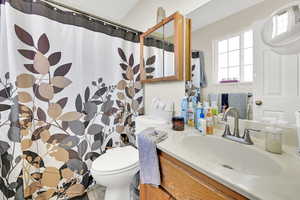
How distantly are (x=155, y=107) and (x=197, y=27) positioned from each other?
2.80 feet

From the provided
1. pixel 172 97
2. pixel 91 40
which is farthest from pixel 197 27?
pixel 91 40

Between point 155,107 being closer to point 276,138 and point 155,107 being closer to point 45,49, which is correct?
point 276,138

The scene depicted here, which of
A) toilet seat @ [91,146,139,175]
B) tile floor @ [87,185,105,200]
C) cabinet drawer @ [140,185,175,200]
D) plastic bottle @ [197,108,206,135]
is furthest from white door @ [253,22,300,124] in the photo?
tile floor @ [87,185,105,200]

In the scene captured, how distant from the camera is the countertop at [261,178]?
0.35 meters

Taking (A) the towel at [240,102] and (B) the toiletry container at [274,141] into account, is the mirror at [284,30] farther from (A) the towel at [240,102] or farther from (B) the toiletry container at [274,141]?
(B) the toiletry container at [274,141]

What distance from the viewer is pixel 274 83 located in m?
0.71

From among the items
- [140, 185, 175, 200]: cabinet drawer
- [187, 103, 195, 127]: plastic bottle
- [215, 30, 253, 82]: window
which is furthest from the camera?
[187, 103, 195, 127]: plastic bottle

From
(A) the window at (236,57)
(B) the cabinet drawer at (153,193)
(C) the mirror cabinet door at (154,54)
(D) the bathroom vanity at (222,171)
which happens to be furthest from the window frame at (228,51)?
(B) the cabinet drawer at (153,193)

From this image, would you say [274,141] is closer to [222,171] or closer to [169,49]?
[222,171]

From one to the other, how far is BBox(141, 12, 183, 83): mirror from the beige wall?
16 cm

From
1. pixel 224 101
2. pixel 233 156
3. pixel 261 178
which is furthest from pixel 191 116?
pixel 261 178

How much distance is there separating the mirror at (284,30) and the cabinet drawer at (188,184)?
753 millimetres

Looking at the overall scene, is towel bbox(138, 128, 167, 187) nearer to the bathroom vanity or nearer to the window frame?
the bathroom vanity

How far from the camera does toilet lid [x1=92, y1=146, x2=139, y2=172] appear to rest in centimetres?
104
